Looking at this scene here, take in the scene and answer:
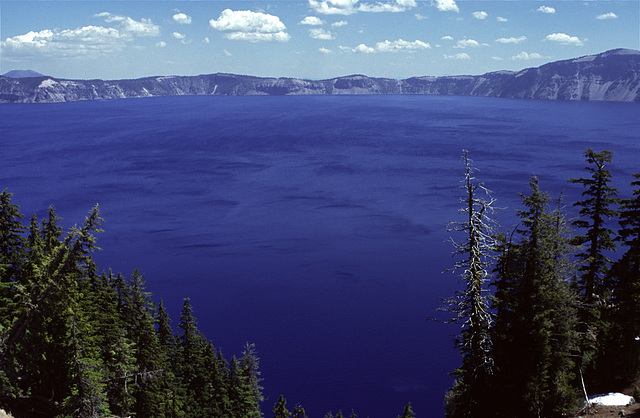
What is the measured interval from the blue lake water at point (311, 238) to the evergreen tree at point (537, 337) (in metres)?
23.8

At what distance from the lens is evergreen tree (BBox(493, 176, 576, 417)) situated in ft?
80.0

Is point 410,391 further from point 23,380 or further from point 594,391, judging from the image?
point 23,380

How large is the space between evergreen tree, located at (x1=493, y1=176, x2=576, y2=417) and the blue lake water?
23805mm

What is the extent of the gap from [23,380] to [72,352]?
8.29 meters

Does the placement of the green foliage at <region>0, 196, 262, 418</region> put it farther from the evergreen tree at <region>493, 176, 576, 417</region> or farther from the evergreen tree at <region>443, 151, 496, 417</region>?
the evergreen tree at <region>493, 176, 576, 417</region>

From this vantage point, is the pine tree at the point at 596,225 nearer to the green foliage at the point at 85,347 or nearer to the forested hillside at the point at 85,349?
the forested hillside at the point at 85,349

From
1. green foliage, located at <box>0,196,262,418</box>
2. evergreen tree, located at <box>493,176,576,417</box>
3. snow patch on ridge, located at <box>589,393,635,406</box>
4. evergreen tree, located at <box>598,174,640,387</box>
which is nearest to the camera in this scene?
green foliage, located at <box>0,196,262,418</box>

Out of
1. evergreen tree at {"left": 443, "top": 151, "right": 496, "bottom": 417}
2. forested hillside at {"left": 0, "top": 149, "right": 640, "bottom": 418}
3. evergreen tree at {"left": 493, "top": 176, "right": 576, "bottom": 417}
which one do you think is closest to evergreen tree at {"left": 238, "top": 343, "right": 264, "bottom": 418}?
forested hillside at {"left": 0, "top": 149, "right": 640, "bottom": 418}

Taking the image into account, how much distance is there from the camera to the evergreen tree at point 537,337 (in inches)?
960

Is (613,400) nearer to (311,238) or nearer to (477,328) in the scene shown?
(477,328)

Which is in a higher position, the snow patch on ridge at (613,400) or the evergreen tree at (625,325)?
the evergreen tree at (625,325)

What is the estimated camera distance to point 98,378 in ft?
78.7

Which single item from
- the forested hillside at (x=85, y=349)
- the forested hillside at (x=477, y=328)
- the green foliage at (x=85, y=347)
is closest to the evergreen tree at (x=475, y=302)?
the forested hillside at (x=477, y=328)

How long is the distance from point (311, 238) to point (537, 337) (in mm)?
63332
